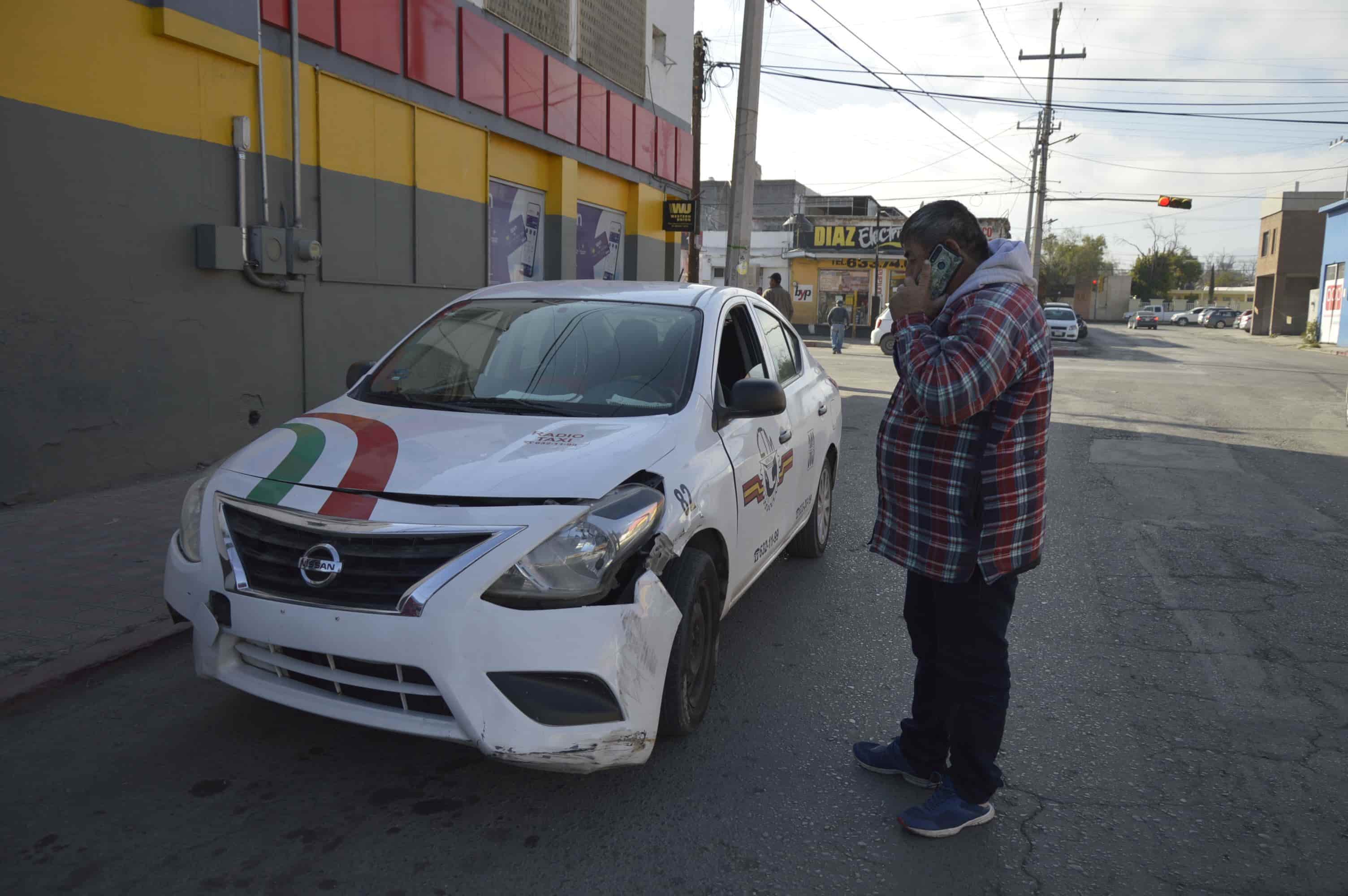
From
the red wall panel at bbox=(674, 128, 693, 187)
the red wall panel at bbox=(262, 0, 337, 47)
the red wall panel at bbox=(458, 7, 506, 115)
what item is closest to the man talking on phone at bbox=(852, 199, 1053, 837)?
the red wall panel at bbox=(262, 0, 337, 47)

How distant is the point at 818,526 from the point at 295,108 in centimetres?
643

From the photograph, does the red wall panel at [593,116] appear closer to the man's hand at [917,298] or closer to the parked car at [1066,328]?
the man's hand at [917,298]

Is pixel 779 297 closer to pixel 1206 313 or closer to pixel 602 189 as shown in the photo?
pixel 602 189

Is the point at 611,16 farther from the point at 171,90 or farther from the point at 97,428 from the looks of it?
the point at 97,428

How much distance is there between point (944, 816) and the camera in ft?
9.95

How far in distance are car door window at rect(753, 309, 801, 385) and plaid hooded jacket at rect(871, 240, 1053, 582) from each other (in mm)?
2202

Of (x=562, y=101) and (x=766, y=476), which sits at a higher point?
(x=562, y=101)

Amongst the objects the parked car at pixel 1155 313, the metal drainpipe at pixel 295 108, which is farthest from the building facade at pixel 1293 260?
the metal drainpipe at pixel 295 108

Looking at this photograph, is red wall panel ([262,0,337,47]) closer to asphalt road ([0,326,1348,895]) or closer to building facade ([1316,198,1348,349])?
asphalt road ([0,326,1348,895])

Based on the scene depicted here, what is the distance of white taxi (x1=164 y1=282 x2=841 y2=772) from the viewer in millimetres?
2830

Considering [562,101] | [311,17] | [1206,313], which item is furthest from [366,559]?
[1206,313]

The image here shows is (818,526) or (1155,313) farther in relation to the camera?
(1155,313)

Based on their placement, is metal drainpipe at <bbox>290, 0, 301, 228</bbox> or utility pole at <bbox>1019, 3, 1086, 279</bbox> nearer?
metal drainpipe at <bbox>290, 0, 301, 228</bbox>

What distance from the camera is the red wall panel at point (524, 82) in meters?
13.1
